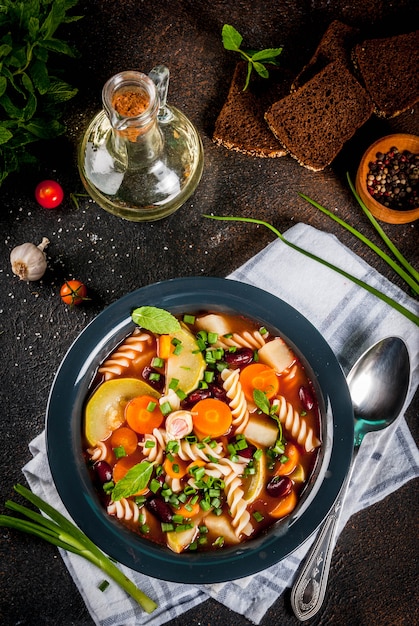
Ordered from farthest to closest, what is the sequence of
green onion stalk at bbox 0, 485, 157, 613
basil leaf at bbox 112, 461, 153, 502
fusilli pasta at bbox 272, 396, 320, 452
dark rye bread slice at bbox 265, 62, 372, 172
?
dark rye bread slice at bbox 265, 62, 372, 172
green onion stalk at bbox 0, 485, 157, 613
fusilli pasta at bbox 272, 396, 320, 452
basil leaf at bbox 112, 461, 153, 502

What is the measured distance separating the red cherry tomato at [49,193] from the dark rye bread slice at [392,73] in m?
1.66

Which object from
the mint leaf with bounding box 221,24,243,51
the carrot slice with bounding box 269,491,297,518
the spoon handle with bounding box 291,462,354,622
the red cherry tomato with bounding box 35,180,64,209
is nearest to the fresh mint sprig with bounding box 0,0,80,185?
the red cherry tomato with bounding box 35,180,64,209

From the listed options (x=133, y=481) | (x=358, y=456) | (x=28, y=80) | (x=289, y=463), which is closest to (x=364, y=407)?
(x=358, y=456)

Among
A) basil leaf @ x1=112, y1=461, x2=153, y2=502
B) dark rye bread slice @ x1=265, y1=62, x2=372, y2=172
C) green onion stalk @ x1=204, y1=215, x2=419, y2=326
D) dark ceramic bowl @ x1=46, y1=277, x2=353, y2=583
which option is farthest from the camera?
dark rye bread slice @ x1=265, y1=62, x2=372, y2=172

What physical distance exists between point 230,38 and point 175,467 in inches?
81.1

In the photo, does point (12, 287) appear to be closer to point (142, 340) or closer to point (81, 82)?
point (142, 340)

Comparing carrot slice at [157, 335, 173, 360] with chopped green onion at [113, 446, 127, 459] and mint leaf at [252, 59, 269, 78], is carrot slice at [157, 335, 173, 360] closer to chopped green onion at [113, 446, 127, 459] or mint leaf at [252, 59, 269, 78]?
chopped green onion at [113, 446, 127, 459]

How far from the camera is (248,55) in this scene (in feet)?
11.1

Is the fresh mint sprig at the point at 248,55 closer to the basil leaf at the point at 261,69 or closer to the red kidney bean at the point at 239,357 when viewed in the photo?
the basil leaf at the point at 261,69

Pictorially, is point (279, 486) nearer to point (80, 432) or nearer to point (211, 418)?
point (211, 418)

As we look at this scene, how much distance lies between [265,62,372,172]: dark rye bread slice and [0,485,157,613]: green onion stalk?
2145 mm

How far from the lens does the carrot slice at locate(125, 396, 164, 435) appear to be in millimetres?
2883

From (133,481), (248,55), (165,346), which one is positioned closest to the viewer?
(133,481)

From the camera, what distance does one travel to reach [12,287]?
339cm
